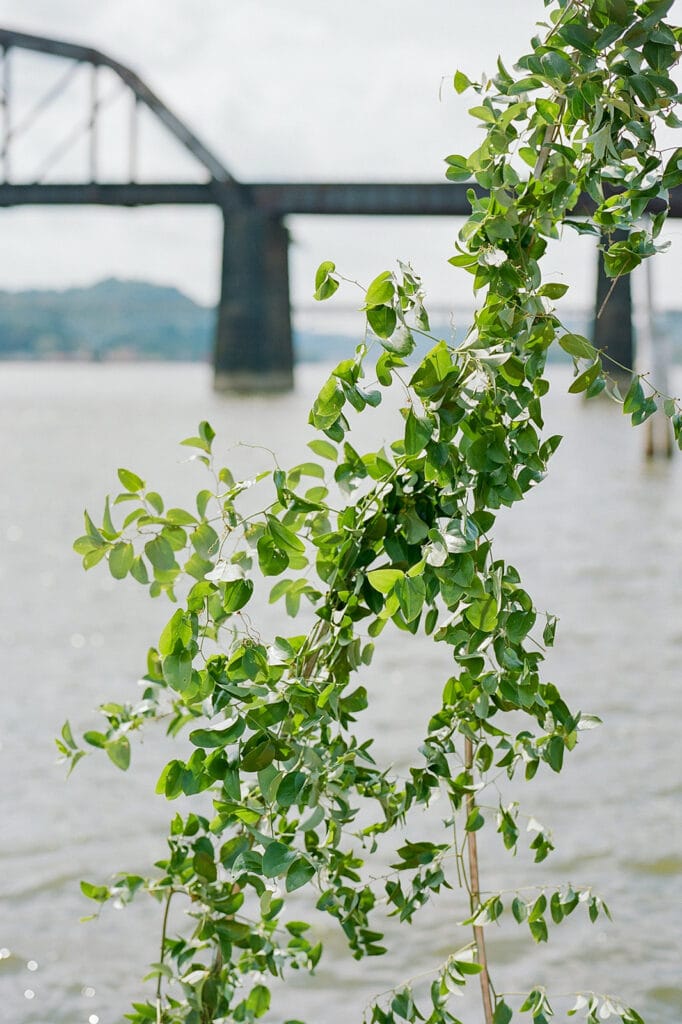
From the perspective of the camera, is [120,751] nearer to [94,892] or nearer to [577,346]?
[94,892]

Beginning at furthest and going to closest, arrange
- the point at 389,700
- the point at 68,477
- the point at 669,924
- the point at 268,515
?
the point at 68,477
the point at 389,700
the point at 669,924
the point at 268,515

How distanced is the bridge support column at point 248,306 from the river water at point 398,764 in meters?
30.4

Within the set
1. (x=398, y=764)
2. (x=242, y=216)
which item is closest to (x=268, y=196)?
(x=242, y=216)

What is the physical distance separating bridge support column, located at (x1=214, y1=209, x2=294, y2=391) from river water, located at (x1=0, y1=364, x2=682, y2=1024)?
3043 centimetres

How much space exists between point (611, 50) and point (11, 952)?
219 cm

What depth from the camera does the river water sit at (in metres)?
2.48

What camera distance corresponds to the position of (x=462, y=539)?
3.92 ft

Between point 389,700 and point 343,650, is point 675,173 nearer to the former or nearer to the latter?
point 343,650

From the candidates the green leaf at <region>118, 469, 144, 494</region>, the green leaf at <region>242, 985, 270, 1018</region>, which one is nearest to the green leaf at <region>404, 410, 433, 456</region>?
the green leaf at <region>118, 469, 144, 494</region>

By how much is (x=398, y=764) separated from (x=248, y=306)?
3703cm

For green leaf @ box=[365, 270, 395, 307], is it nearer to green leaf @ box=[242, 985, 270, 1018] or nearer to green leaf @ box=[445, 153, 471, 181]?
green leaf @ box=[445, 153, 471, 181]

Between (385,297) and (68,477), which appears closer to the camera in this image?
(385,297)

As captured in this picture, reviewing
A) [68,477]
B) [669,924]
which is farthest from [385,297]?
[68,477]

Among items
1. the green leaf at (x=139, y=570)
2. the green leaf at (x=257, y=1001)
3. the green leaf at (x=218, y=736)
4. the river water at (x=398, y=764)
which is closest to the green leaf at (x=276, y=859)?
the green leaf at (x=218, y=736)
